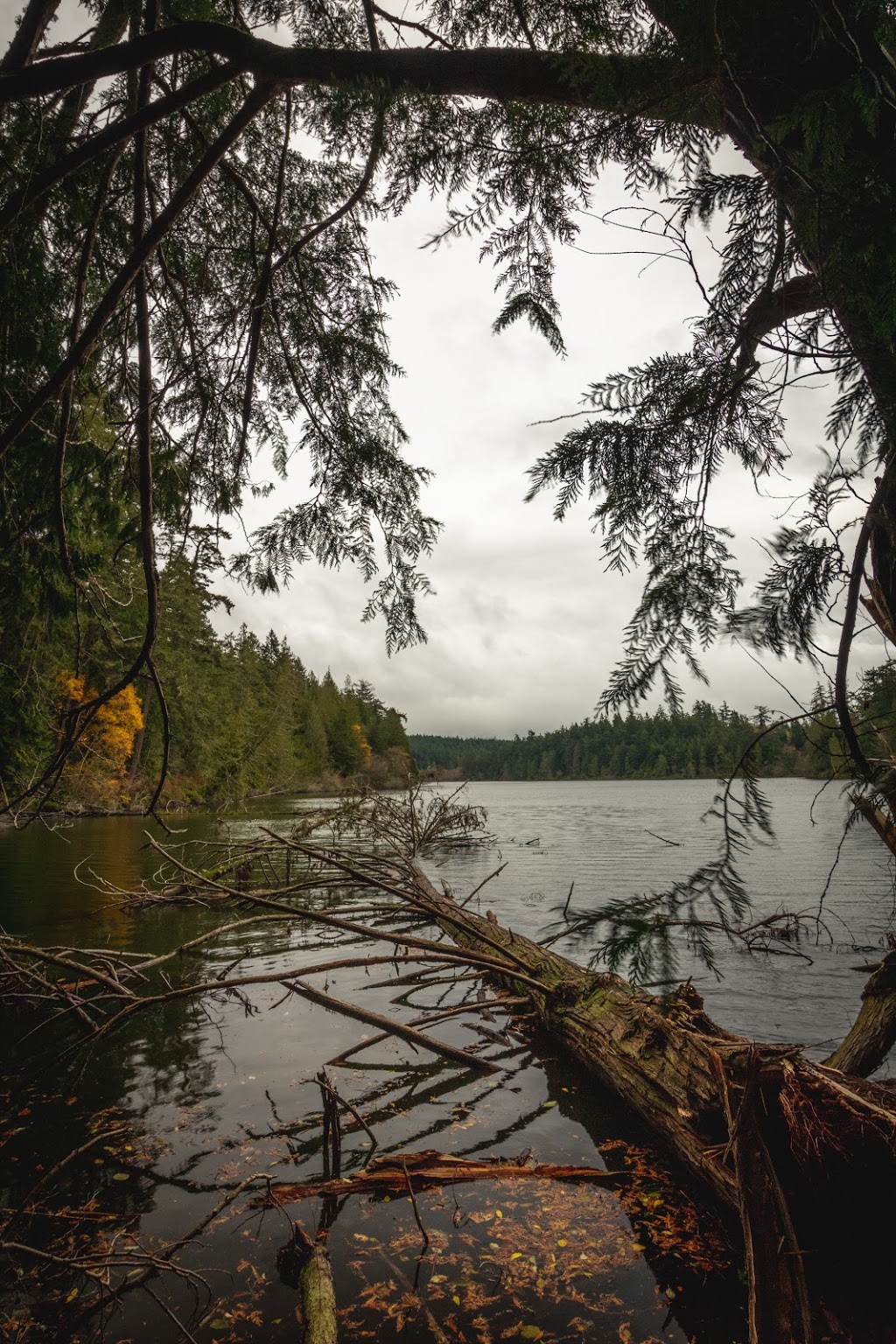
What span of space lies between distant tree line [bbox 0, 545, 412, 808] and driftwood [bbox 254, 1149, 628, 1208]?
2517 millimetres

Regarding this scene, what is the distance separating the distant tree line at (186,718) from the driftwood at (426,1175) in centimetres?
252

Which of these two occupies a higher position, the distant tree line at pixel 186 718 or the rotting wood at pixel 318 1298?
the distant tree line at pixel 186 718


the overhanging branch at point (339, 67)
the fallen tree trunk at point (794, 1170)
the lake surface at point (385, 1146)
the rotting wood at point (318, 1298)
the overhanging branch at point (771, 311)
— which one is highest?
the overhanging branch at point (339, 67)

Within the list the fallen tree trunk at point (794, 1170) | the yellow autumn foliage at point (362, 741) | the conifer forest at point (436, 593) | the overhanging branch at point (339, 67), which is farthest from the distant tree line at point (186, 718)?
the yellow autumn foliage at point (362, 741)

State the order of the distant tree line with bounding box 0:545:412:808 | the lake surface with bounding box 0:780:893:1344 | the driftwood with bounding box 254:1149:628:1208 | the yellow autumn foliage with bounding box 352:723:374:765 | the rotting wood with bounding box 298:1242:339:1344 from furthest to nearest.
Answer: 1. the yellow autumn foliage with bounding box 352:723:374:765
2. the distant tree line with bounding box 0:545:412:808
3. the driftwood with bounding box 254:1149:628:1208
4. the lake surface with bounding box 0:780:893:1344
5. the rotting wood with bounding box 298:1242:339:1344

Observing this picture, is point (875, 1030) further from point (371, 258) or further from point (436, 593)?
point (371, 258)

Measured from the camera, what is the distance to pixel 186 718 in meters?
37.0

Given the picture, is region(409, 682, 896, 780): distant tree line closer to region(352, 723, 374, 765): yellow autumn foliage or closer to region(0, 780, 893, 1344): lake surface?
region(0, 780, 893, 1344): lake surface

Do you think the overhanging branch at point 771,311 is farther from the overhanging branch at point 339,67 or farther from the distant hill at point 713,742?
the distant hill at point 713,742

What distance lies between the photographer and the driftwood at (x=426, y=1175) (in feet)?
11.9

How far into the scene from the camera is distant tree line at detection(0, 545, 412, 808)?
508 centimetres

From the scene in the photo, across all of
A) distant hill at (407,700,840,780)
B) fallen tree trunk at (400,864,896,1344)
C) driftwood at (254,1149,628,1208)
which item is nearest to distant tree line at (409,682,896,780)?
distant hill at (407,700,840,780)

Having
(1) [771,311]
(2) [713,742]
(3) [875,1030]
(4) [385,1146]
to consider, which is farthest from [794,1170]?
(1) [771,311]

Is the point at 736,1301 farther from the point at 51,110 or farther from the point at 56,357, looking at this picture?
the point at 51,110
